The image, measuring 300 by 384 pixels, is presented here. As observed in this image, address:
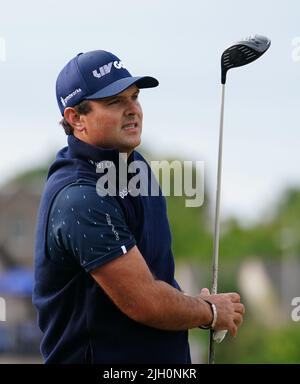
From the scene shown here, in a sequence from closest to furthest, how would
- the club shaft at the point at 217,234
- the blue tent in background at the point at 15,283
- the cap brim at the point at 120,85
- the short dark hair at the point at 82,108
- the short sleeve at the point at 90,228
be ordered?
the short sleeve at the point at 90,228 → the cap brim at the point at 120,85 → the short dark hair at the point at 82,108 → the club shaft at the point at 217,234 → the blue tent in background at the point at 15,283

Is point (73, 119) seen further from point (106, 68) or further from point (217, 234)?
point (217, 234)

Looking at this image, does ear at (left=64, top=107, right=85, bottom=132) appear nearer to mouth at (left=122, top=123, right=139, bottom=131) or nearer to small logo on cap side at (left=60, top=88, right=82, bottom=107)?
small logo on cap side at (left=60, top=88, right=82, bottom=107)

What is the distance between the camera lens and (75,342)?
5895mm

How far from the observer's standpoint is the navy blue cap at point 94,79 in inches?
234

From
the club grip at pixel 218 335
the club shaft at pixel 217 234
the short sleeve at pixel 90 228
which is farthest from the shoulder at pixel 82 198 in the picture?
the club grip at pixel 218 335

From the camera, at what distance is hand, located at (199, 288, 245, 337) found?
5.89 meters

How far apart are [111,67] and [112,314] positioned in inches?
48.9

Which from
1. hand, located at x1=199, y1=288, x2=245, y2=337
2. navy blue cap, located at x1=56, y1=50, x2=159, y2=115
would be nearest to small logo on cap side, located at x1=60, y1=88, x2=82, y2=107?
navy blue cap, located at x1=56, y1=50, x2=159, y2=115

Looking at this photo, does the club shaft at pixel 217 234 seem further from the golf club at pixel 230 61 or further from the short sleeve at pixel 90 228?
the short sleeve at pixel 90 228

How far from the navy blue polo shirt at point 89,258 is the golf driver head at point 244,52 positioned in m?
0.91

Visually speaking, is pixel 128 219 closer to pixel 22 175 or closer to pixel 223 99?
pixel 223 99

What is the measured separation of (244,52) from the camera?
20.9 ft

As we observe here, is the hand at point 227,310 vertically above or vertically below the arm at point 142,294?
below

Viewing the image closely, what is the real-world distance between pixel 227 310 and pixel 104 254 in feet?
2.38
